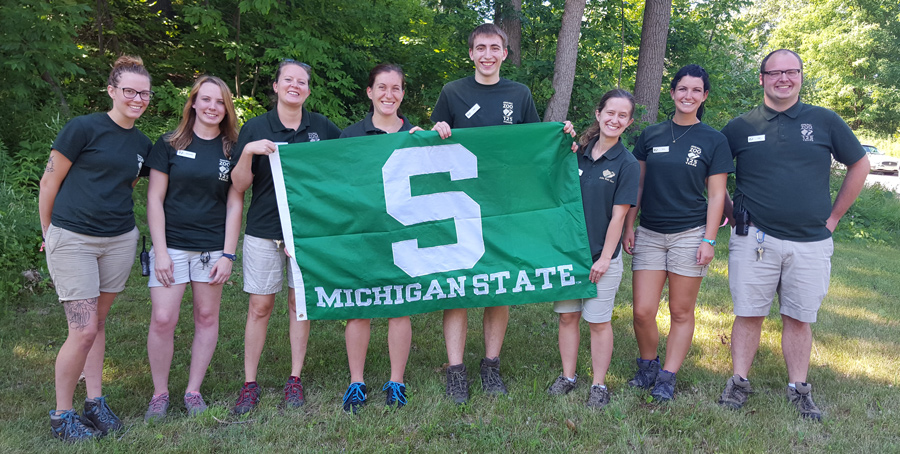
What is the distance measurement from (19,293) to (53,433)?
3.22m

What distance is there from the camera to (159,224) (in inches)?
144

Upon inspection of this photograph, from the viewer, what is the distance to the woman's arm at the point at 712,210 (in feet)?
13.0

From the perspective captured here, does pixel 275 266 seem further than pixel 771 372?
No

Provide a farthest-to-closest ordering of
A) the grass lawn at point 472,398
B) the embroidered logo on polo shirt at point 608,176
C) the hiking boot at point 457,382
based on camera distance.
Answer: the hiking boot at point 457,382 < the embroidered logo on polo shirt at point 608,176 < the grass lawn at point 472,398

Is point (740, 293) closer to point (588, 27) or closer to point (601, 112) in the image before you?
point (601, 112)

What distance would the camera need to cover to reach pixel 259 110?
35.3 ft

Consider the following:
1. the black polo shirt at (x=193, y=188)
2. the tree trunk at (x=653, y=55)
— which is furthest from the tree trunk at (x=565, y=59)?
the black polo shirt at (x=193, y=188)

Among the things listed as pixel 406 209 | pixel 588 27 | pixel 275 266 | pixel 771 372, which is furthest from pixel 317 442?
pixel 588 27

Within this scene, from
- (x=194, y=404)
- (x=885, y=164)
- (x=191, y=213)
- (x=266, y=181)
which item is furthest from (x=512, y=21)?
(x=885, y=164)

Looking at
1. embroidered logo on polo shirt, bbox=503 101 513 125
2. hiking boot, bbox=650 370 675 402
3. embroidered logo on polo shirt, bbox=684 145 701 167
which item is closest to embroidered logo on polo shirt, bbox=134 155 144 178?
embroidered logo on polo shirt, bbox=503 101 513 125

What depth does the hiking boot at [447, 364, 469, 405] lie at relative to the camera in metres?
4.15

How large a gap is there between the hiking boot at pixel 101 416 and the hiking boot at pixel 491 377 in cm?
248

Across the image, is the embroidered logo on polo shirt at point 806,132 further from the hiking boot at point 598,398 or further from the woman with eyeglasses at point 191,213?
the woman with eyeglasses at point 191,213

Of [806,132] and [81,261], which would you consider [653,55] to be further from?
[81,261]
